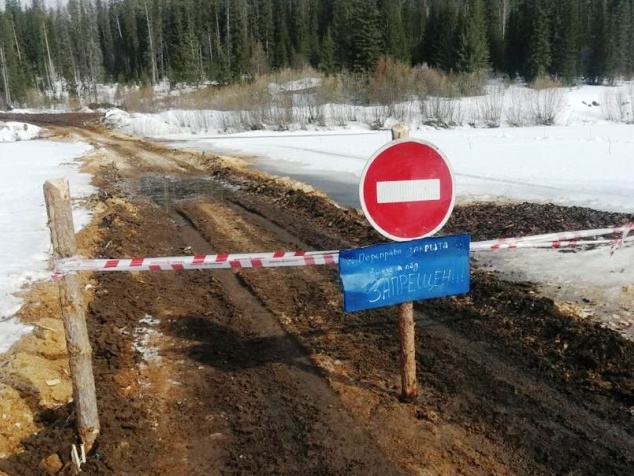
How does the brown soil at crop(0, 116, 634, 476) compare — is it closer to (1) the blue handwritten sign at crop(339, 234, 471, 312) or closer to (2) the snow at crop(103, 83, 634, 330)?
(2) the snow at crop(103, 83, 634, 330)

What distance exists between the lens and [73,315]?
344 centimetres

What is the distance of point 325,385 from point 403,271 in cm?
132

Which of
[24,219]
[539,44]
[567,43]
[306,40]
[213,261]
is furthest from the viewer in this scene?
[306,40]

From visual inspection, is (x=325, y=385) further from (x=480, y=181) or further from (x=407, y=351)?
(x=480, y=181)

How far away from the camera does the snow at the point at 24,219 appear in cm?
613

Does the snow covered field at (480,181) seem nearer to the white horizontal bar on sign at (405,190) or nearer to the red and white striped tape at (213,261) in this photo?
the red and white striped tape at (213,261)

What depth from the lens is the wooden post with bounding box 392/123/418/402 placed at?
379cm

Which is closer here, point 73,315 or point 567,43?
point 73,315

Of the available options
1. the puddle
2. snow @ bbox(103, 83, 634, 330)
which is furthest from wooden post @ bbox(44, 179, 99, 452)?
the puddle

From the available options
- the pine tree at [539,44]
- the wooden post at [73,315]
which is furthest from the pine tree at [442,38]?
the wooden post at [73,315]

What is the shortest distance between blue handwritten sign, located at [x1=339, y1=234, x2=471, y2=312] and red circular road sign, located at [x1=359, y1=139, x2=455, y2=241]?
123 millimetres

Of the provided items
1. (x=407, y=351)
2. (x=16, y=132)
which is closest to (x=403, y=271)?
(x=407, y=351)

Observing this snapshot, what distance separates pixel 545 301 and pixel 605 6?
81.7 meters

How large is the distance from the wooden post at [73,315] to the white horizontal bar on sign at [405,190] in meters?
1.91
